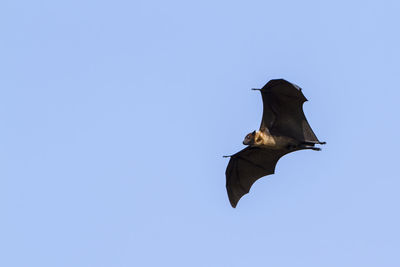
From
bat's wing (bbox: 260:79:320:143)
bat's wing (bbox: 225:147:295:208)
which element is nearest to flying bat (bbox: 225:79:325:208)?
bat's wing (bbox: 260:79:320:143)

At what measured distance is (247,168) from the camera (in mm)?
31047

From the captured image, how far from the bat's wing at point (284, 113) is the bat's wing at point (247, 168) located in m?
2.07

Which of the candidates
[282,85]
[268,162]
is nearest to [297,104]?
[282,85]

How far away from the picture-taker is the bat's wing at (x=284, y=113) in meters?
27.8

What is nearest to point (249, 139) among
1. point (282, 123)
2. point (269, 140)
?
point (269, 140)

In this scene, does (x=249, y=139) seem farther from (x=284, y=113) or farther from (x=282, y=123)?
(x=284, y=113)

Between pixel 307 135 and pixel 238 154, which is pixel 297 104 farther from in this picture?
pixel 238 154

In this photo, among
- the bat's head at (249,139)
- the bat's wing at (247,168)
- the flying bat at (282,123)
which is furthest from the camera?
the bat's wing at (247,168)

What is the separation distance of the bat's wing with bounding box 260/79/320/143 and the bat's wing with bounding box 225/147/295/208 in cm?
207

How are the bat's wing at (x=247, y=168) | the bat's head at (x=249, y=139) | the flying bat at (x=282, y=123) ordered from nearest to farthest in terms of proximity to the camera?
the flying bat at (x=282, y=123)
the bat's head at (x=249, y=139)
the bat's wing at (x=247, y=168)

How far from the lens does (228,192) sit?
103ft

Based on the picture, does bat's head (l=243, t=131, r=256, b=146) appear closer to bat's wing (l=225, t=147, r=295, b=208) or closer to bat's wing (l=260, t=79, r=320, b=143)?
bat's wing (l=260, t=79, r=320, b=143)

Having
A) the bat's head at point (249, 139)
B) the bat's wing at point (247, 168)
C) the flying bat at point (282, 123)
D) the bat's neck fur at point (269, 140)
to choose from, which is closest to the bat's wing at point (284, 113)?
the flying bat at point (282, 123)

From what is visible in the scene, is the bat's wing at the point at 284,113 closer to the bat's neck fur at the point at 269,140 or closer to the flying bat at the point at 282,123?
the flying bat at the point at 282,123
